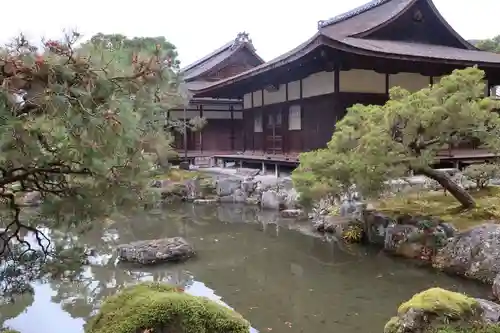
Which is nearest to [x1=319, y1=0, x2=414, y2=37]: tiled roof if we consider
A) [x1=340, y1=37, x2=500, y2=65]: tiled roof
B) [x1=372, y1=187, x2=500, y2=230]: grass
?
[x1=340, y1=37, x2=500, y2=65]: tiled roof

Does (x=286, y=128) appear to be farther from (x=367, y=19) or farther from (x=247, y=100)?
(x=367, y=19)

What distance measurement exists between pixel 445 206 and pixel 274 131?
10071 millimetres

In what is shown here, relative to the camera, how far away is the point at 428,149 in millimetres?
8703

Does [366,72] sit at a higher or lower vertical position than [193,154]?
higher

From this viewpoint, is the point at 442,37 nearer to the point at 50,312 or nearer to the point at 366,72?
the point at 366,72

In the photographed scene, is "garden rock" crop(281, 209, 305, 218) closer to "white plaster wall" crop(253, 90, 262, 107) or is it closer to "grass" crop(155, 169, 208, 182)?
"grass" crop(155, 169, 208, 182)

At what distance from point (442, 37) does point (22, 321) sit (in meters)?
17.6

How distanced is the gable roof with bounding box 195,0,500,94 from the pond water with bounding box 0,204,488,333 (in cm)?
541

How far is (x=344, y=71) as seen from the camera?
47.8ft

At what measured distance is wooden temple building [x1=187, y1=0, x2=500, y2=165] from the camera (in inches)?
544

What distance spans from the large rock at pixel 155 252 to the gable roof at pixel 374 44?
6.93 m

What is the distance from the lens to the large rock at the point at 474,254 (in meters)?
7.02

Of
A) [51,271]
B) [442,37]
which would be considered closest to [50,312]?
[51,271]

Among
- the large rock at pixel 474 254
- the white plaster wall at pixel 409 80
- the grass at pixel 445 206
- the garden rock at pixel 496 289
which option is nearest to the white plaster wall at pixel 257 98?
the white plaster wall at pixel 409 80
